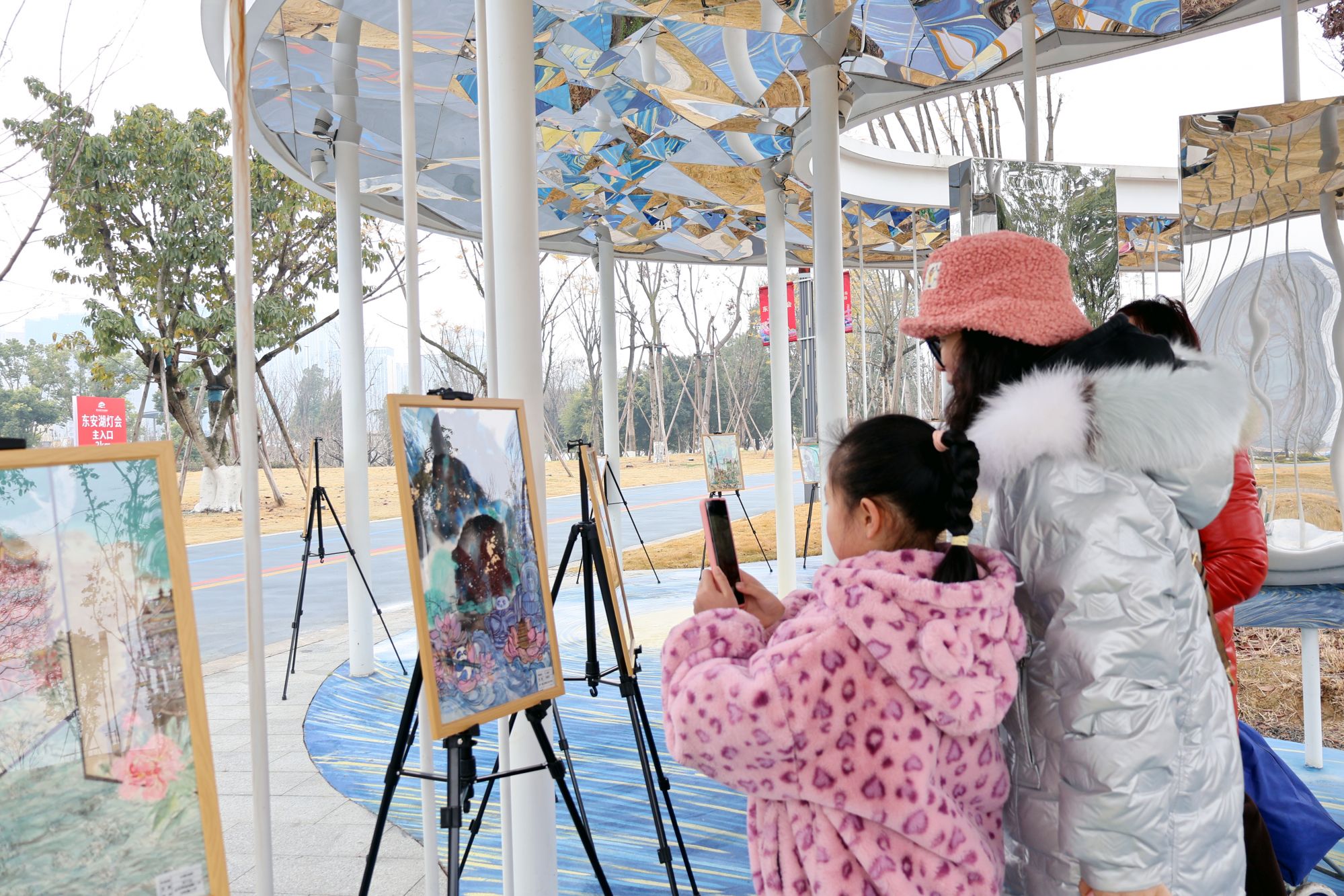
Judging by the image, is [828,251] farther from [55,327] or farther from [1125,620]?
[55,327]

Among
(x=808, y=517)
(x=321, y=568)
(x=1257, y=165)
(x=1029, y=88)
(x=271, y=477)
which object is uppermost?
(x=1029, y=88)

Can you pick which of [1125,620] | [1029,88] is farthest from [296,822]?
[1029,88]

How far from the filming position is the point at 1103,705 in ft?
4.06

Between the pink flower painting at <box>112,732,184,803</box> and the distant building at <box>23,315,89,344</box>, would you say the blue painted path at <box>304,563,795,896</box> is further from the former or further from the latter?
the distant building at <box>23,315,89,344</box>

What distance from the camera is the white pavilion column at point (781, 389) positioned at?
6.48 m

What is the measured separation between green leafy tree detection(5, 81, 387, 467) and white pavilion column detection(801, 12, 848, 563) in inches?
383

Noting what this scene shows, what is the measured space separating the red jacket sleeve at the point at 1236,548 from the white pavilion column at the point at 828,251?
3224 millimetres

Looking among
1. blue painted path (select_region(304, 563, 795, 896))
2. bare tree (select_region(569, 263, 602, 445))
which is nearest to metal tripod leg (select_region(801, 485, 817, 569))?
blue painted path (select_region(304, 563, 795, 896))

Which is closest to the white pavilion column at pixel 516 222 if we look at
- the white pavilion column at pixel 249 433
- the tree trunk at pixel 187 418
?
the white pavilion column at pixel 249 433

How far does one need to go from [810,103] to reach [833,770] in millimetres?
4827

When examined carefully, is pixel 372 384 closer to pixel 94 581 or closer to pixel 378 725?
pixel 378 725

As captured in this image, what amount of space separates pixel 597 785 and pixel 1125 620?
10.0 feet

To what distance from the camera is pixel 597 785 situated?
3887 millimetres

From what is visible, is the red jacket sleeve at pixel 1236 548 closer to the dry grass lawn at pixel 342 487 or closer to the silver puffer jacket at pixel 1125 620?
the silver puffer jacket at pixel 1125 620
